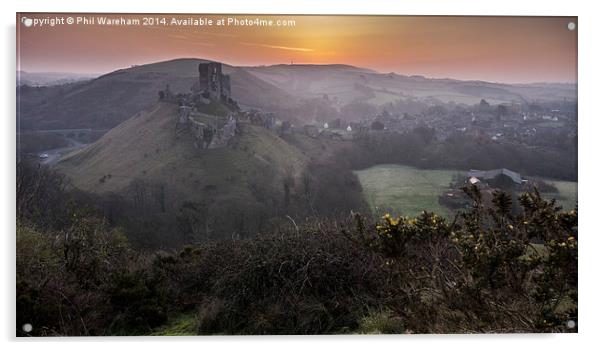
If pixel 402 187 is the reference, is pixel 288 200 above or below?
below

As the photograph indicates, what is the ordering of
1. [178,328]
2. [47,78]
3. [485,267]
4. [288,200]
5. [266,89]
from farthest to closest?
[266,89] < [288,200] < [47,78] < [178,328] < [485,267]

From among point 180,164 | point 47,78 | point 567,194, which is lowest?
point 567,194

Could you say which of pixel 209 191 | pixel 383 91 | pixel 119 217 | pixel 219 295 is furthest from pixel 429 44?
pixel 119 217

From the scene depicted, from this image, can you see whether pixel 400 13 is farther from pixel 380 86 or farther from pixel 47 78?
pixel 47 78

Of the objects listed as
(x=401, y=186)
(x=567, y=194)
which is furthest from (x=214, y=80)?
(x=567, y=194)

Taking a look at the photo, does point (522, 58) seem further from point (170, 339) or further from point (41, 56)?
point (41, 56)

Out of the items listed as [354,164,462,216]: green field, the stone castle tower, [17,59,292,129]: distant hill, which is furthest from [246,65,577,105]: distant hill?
[354,164,462,216]: green field

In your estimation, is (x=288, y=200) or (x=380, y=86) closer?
(x=288, y=200)
